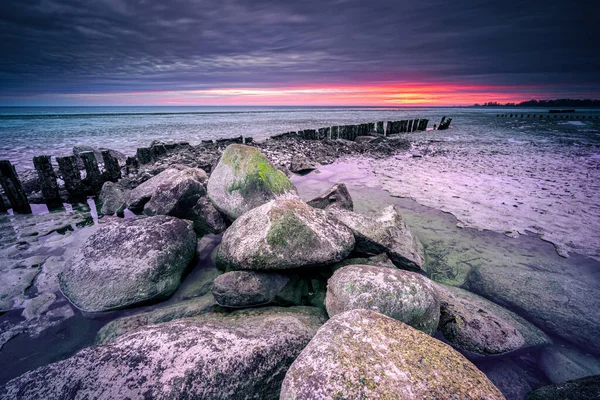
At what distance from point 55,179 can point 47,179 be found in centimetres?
17

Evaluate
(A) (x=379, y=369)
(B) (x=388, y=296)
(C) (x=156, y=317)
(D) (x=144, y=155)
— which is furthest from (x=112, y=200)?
(A) (x=379, y=369)

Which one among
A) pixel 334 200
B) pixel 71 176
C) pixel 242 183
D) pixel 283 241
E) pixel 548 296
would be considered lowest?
pixel 548 296

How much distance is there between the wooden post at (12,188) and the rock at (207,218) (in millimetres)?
4937

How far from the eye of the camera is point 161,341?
2305mm

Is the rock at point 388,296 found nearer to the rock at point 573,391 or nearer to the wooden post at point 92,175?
the rock at point 573,391

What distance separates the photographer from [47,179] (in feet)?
23.2

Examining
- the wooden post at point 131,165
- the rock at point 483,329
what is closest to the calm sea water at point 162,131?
the wooden post at point 131,165

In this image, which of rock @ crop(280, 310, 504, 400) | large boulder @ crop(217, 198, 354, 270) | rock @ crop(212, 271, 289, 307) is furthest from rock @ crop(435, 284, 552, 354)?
rock @ crop(212, 271, 289, 307)

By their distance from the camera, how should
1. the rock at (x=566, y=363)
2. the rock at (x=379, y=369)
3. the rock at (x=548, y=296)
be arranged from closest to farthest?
1. the rock at (x=379, y=369)
2. the rock at (x=566, y=363)
3. the rock at (x=548, y=296)

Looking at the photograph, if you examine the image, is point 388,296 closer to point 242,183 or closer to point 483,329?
point 483,329

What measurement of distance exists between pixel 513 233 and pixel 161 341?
6481 mm

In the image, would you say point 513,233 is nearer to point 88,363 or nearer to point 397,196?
point 397,196

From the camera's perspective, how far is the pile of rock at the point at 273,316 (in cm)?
183

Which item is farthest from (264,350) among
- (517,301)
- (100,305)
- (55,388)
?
(517,301)
